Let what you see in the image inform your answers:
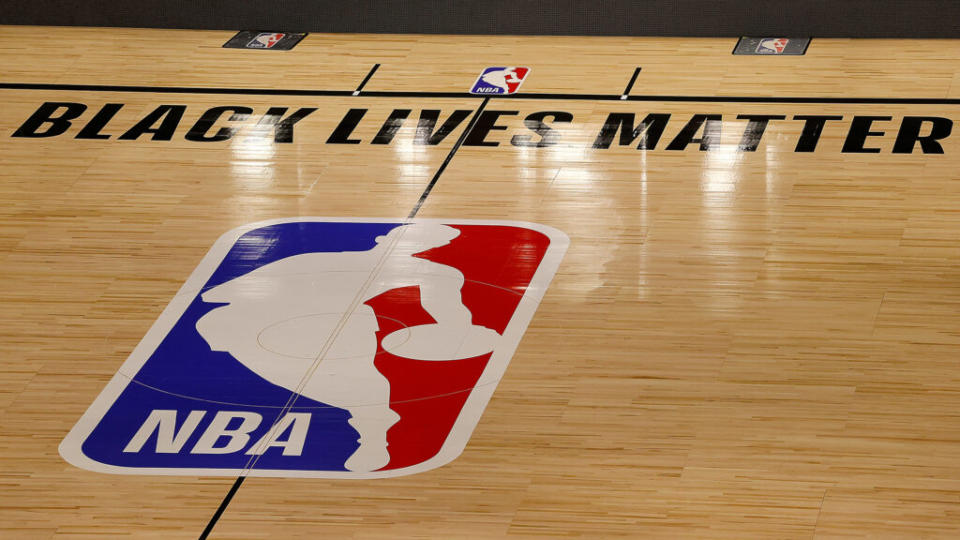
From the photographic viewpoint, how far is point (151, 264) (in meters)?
4.74

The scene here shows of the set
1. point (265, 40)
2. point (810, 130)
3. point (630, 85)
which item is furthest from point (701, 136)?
point (265, 40)

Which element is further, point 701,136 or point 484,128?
point 484,128

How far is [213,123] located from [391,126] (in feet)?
2.46

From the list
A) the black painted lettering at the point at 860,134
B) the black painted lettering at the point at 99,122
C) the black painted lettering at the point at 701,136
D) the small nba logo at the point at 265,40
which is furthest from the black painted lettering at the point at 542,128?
the black painted lettering at the point at 99,122

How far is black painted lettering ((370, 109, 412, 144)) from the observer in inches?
222

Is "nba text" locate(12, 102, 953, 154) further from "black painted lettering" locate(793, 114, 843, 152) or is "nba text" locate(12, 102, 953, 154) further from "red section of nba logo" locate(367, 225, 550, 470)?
"red section of nba logo" locate(367, 225, 550, 470)

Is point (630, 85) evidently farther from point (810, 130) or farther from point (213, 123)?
point (213, 123)

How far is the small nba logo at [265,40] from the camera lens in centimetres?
668

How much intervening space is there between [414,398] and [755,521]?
1055 millimetres

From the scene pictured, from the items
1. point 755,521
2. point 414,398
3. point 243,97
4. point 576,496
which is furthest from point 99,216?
point 755,521

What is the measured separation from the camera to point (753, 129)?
5574mm

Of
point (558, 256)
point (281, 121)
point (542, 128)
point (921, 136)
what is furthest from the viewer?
point (281, 121)

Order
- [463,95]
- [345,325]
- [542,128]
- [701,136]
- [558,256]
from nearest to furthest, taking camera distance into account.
Answer: [345,325]
[558,256]
[701,136]
[542,128]
[463,95]

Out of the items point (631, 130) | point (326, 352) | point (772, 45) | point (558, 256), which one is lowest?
point (772, 45)
